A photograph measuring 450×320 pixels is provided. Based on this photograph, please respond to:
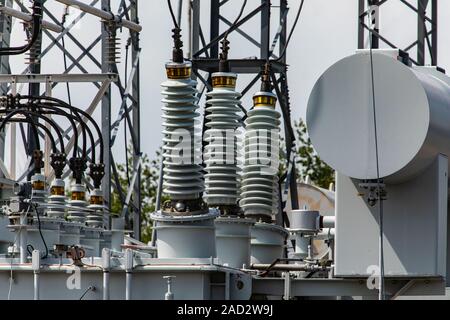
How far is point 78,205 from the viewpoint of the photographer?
25.0 meters

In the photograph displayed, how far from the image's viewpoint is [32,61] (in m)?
27.2

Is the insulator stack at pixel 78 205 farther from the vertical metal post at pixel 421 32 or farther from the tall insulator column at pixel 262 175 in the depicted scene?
the vertical metal post at pixel 421 32

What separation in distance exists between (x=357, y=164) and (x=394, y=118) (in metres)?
0.62

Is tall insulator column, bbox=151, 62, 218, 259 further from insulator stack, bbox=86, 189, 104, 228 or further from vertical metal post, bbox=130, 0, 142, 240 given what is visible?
vertical metal post, bbox=130, 0, 142, 240

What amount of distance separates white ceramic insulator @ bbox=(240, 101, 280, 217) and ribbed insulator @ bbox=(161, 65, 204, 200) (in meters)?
3.19

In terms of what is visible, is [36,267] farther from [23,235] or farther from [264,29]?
[264,29]

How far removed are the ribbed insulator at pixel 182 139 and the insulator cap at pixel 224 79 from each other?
1.78 metres

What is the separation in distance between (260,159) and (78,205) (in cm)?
486

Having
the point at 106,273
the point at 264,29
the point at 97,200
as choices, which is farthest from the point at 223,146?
the point at 97,200

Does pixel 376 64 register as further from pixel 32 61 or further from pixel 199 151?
pixel 32 61

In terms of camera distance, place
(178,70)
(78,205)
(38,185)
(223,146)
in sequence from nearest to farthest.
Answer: (178,70) < (223,146) < (38,185) < (78,205)

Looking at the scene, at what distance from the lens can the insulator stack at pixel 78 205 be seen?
24.7 meters

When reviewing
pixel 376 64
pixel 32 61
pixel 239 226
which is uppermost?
pixel 32 61

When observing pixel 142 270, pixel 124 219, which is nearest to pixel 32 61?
pixel 124 219
